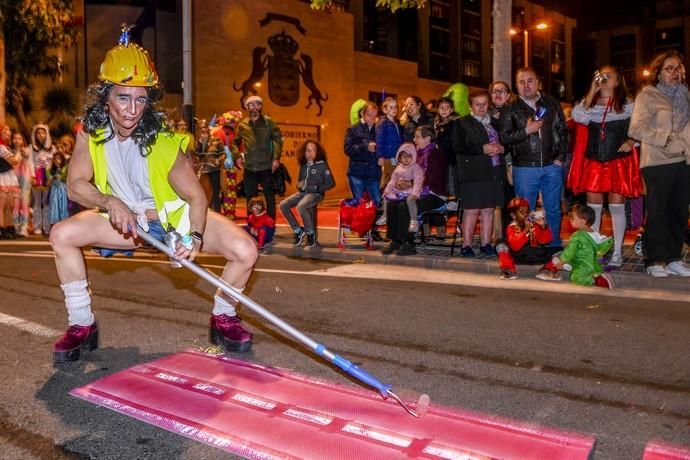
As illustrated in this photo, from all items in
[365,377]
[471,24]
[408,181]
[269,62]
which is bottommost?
[365,377]

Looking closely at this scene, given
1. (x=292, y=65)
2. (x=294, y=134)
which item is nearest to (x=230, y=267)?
(x=294, y=134)

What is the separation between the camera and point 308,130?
90.3ft

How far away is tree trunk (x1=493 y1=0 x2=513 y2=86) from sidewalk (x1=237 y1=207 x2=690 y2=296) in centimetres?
246

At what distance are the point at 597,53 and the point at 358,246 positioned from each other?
3537 inches

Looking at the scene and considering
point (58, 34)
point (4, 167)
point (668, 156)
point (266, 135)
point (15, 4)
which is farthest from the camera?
point (58, 34)

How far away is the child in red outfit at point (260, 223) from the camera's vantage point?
10.4 meters

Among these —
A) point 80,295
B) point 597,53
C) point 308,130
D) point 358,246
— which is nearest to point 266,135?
point 358,246

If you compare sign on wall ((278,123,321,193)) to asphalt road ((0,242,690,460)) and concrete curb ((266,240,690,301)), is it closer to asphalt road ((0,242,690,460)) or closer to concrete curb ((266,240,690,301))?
concrete curb ((266,240,690,301))

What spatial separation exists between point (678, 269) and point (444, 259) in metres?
2.54

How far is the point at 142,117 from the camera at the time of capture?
434cm

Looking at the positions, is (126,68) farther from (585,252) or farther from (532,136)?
(532,136)

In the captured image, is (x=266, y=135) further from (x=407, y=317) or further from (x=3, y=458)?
(x=3, y=458)

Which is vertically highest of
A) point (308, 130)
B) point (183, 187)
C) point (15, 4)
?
point (15, 4)

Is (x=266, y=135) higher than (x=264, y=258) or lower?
higher
